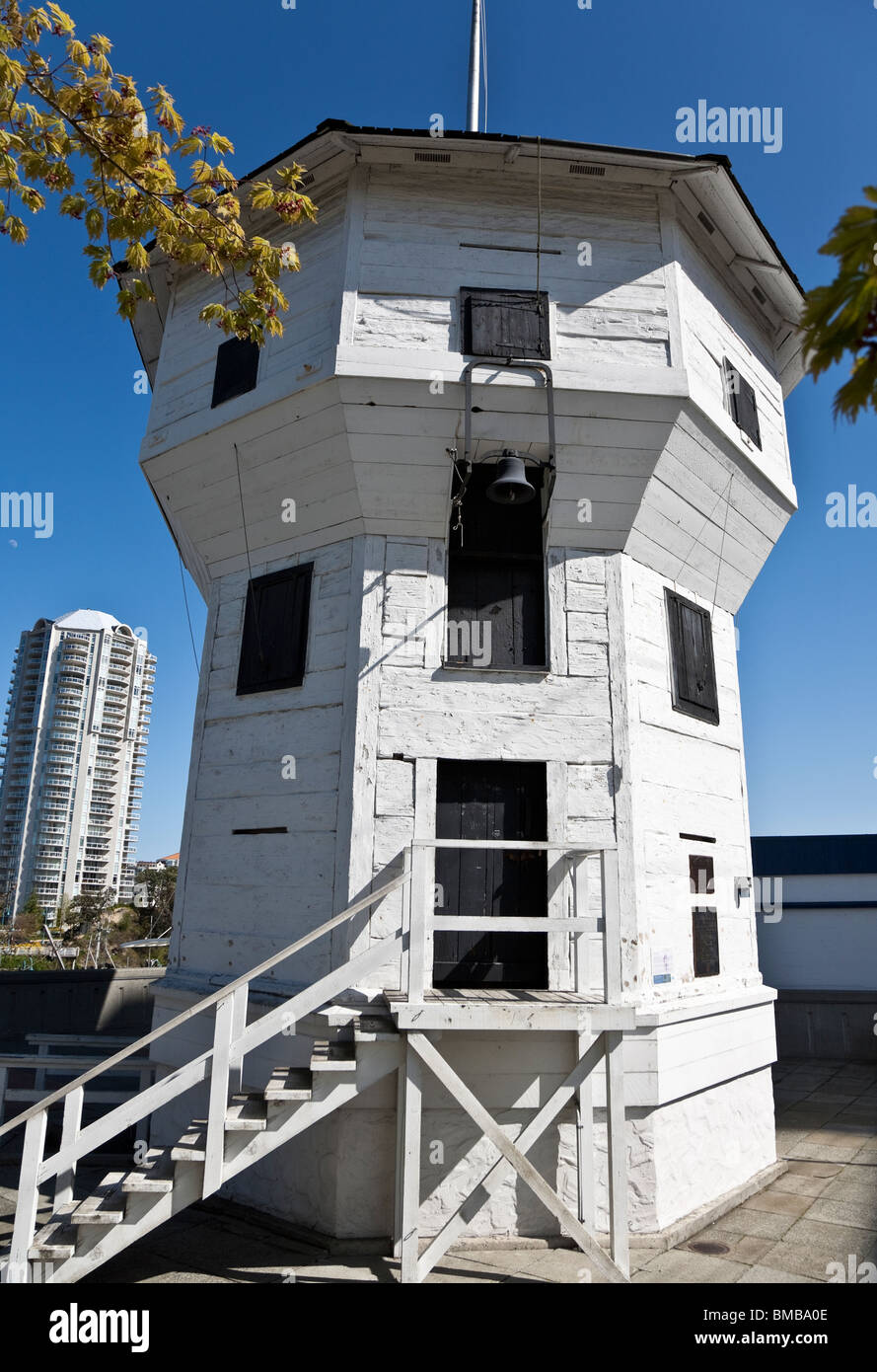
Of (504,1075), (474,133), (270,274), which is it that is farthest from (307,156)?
(504,1075)

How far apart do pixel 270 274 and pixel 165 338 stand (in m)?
6.02

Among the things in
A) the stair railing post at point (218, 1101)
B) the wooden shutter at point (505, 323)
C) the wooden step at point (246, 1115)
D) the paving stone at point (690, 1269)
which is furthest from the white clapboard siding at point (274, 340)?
the paving stone at point (690, 1269)

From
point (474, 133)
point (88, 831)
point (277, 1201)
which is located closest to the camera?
point (277, 1201)

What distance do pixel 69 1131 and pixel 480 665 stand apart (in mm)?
5897

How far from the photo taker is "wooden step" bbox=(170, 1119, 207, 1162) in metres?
6.20

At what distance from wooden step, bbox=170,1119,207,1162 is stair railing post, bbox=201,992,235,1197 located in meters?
0.08

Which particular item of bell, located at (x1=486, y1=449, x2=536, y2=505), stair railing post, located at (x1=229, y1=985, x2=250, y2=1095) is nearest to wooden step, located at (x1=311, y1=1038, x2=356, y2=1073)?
stair railing post, located at (x1=229, y1=985, x2=250, y2=1095)

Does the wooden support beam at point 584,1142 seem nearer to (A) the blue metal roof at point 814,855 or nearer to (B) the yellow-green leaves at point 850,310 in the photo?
(B) the yellow-green leaves at point 850,310

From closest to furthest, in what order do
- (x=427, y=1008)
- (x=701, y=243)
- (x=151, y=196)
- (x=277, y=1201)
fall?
(x=151, y=196)
(x=427, y=1008)
(x=277, y=1201)
(x=701, y=243)

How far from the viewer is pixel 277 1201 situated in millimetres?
8164

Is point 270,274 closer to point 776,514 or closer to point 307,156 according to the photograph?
point 307,156

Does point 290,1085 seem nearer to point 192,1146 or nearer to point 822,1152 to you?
point 192,1146

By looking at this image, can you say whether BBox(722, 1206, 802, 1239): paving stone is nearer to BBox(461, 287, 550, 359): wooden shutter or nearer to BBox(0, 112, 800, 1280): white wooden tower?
BBox(0, 112, 800, 1280): white wooden tower

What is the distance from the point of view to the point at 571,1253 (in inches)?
289
